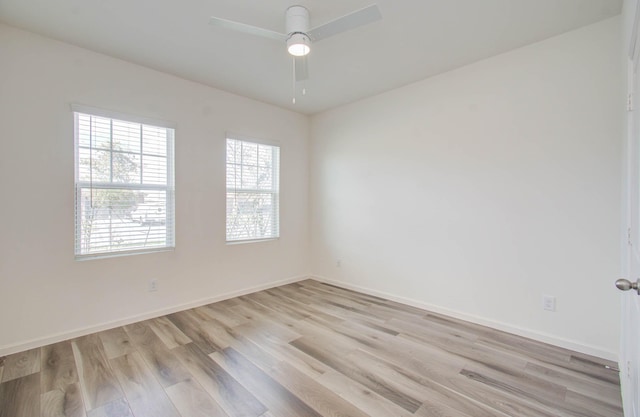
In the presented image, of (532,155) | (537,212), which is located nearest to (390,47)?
(532,155)

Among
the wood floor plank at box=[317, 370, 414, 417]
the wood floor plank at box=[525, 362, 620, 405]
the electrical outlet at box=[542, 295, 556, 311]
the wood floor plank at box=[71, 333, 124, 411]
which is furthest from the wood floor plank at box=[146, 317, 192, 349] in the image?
the electrical outlet at box=[542, 295, 556, 311]

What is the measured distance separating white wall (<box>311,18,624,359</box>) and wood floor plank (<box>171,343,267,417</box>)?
2.27 m

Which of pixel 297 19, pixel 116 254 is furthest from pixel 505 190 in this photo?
pixel 116 254

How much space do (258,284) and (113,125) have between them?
2.53 meters

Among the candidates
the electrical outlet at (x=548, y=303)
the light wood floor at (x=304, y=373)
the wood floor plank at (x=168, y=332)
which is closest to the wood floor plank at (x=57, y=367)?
the light wood floor at (x=304, y=373)

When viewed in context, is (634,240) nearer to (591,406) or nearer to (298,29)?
(591,406)

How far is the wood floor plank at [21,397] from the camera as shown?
5.88 ft

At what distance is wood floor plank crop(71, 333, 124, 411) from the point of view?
1.94 meters

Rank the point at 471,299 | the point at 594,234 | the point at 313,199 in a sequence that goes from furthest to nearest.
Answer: the point at 313,199 < the point at 471,299 < the point at 594,234

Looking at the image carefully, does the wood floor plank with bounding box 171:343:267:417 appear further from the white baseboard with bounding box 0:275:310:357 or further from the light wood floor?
the white baseboard with bounding box 0:275:310:357

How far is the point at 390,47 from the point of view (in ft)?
9.09

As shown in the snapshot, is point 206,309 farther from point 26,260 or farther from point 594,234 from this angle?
point 594,234

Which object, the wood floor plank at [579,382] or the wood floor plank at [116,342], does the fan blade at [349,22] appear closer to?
the wood floor plank at [579,382]

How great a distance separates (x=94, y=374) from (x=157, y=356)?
0.40 metres
